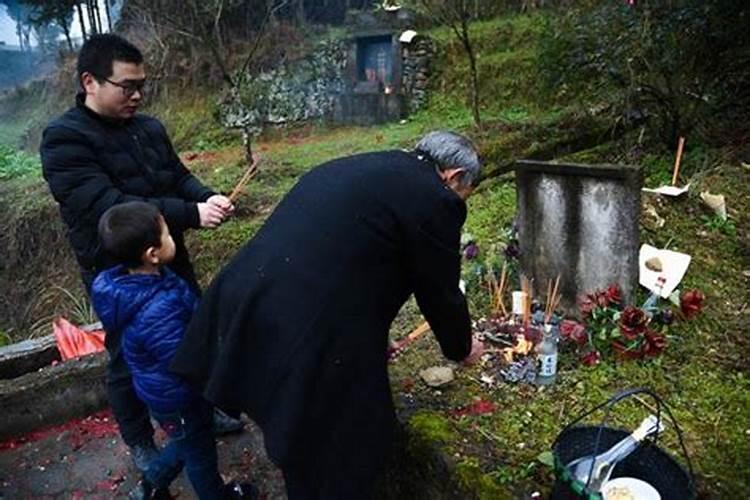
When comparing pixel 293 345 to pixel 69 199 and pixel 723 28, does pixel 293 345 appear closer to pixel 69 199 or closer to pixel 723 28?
pixel 69 199

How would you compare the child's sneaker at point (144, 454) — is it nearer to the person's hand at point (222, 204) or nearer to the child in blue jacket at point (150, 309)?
the child in blue jacket at point (150, 309)

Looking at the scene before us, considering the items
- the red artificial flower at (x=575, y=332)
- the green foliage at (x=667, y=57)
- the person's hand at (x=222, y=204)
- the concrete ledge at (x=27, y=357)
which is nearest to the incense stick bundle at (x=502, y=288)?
the red artificial flower at (x=575, y=332)

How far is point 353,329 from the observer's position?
1.64m

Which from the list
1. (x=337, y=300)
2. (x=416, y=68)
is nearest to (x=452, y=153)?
(x=337, y=300)

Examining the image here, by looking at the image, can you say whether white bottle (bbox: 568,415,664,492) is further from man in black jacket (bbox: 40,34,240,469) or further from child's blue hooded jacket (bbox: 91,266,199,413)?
man in black jacket (bbox: 40,34,240,469)

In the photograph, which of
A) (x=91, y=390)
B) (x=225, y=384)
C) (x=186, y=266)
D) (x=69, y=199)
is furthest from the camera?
(x=91, y=390)

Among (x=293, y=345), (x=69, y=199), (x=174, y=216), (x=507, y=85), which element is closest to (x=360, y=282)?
(x=293, y=345)

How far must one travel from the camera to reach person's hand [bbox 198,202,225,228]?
8.07 feet

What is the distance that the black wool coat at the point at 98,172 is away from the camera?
2.34 m

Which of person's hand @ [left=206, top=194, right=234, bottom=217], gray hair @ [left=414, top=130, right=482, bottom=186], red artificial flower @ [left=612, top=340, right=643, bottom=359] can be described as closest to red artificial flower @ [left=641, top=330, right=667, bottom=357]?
red artificial flower @ [left=612, top=340, right=643, bottom=359]

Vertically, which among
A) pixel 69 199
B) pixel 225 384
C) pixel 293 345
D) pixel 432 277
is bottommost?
pixel 225 384

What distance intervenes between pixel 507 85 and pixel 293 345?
34.8 feet

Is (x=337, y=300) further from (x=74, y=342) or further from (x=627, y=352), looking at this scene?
(x=74, y=342)

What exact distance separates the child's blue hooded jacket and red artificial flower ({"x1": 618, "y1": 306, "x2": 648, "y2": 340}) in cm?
195
